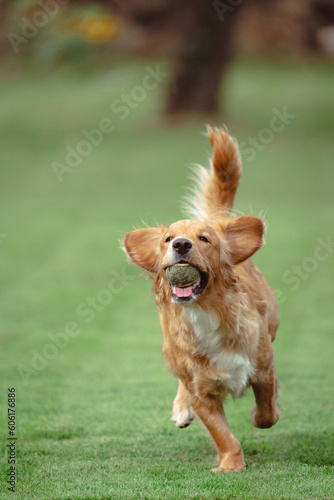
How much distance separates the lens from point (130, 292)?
43.7 ft

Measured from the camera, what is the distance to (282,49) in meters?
37.0

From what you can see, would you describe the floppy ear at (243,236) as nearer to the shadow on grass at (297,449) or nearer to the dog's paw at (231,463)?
the dog's paw at (231,463)

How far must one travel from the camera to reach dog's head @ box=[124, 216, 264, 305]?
5.04 m

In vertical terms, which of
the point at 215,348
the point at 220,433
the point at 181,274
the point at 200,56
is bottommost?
the point at 220,433

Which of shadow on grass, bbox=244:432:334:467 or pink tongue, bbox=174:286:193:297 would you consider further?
shadow on grass, bbox=244:432:334:467

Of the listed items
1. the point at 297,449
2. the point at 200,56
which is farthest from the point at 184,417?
the point at 200,56

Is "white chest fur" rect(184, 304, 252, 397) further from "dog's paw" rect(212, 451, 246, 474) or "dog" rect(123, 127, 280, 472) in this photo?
"dog's paw" rect(212, 451, 246, 474)

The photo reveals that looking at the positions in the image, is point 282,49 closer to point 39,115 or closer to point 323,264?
point 39,115

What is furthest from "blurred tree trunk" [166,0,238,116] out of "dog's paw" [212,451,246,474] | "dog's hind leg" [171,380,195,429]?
"dog's paw" [212,451,246,474]

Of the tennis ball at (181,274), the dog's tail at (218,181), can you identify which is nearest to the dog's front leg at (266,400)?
the tennis ball at (181,274)

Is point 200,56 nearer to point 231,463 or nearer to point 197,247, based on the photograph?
point 197,247

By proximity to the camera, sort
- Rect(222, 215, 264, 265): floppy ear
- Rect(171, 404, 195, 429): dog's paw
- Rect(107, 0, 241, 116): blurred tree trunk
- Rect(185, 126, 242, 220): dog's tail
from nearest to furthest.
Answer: Rect(222, 215, 264, 265): floppy ear → Rect(171, 404, 195, 429): dog's paw → Rect(185, 126, 242, 220): dog's tail → Rect(107, 0, 241, 116): blurred tree trunk

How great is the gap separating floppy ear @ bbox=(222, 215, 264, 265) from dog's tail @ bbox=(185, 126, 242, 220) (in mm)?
894

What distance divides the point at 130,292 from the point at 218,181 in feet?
22.6
